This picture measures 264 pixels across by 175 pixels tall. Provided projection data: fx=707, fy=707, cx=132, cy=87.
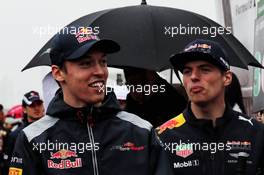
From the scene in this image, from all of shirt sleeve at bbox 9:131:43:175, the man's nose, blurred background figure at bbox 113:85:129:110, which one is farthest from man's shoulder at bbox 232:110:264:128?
blurred background figure at bbox 113:85:129:110

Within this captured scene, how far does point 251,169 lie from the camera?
3.65 meters

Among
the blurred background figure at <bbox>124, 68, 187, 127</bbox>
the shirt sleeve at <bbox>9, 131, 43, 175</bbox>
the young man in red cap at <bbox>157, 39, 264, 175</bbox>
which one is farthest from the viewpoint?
the blurred background figure at <bbox>124, 68, 187, 127</bbox>

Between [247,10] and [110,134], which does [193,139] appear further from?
[247,10]

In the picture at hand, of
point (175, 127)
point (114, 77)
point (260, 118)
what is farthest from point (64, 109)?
point (114, 77)

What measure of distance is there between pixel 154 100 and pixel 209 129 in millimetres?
1098

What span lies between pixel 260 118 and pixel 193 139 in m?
1.43

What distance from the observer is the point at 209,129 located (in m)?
3.76

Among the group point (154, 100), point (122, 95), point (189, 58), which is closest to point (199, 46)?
point (189, 58)

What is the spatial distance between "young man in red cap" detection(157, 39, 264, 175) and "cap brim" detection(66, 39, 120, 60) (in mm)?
635

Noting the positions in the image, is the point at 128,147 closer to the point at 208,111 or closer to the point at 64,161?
the point at 64,161

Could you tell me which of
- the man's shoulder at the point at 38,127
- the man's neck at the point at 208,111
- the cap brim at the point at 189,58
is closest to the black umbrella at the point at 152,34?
the cap brim at the point at 189,58

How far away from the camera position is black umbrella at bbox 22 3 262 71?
4.88m

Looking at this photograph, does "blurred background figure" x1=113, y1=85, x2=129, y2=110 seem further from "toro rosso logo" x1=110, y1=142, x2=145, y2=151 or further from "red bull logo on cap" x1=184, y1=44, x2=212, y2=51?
"toro rosso logo" x1=110, y1=142, x2=145, y2=151

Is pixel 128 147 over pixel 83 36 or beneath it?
beneath
